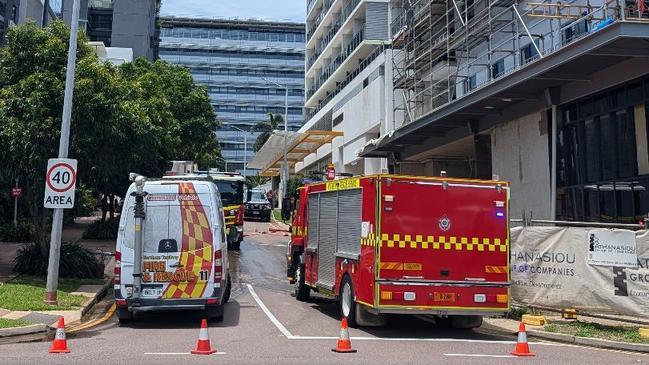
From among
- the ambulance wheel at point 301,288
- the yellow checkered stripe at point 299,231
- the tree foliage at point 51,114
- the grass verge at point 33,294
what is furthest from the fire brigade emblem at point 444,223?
the tree foliage at point 51,114

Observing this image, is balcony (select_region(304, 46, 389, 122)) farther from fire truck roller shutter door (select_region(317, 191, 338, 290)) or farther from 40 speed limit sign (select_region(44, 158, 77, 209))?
40 speed limit sign (select_region(44, 158, 77, 209))

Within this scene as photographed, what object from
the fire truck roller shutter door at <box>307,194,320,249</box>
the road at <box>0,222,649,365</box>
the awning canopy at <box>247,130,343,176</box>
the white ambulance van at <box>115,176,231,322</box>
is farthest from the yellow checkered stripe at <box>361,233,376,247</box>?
the awning canopy at <box>247,130,343,176</box>

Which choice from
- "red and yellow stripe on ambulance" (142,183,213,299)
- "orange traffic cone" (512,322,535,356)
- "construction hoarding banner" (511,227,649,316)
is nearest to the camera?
"orange traffic cone" (512,322,535,356)

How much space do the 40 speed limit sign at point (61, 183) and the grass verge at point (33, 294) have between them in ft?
6.57

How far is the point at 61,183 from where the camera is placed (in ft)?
43.8

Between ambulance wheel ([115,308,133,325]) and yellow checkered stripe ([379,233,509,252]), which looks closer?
yellow checkered stripe ([379,233,509,252])

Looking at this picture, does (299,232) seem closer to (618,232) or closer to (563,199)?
(618,232)

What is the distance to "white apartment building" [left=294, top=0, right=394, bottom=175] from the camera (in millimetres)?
39344

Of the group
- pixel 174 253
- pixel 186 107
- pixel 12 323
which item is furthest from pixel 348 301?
pixel 186 107

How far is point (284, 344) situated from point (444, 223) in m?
3.58

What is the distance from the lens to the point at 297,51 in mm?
129250

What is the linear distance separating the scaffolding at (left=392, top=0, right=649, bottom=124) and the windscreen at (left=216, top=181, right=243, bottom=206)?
8.37 m

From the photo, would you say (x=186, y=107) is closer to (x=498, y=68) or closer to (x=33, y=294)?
(x=498, y=68)

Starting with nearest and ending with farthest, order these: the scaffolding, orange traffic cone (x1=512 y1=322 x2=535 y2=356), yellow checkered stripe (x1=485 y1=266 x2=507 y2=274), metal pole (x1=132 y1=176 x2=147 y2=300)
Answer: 1. orange traffic cone (x1=512 y1=322 x2=535 y2=356)
2. yellow checkered stripe (x1=485 y1=266 x2=507 y2=274)
3. metal pole (x1=132 y1=176 x2=147 y2=300)
4. the scaffolding
